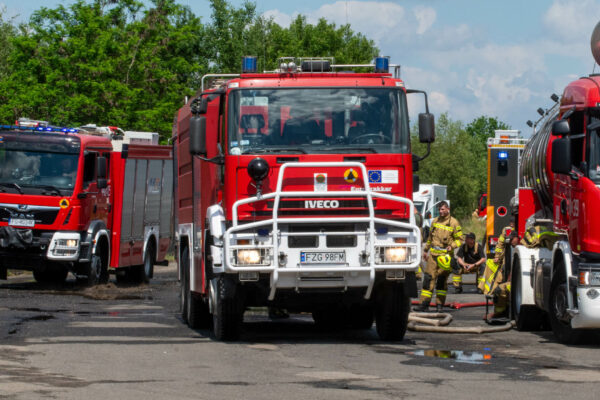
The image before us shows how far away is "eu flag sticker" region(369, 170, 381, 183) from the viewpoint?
42.3ft

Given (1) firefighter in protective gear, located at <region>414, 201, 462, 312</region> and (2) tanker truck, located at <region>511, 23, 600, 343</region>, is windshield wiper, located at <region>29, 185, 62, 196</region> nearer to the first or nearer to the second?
(1) firefighter in protective gear, located at <region>414, 201, 462, 312</region>

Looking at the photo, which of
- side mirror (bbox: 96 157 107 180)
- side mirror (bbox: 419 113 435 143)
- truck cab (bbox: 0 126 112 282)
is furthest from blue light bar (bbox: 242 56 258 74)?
side mirror (bbox: 96 157 107 180)

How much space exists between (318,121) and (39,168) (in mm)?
10085

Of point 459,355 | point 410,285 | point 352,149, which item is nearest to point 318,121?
point 352,149

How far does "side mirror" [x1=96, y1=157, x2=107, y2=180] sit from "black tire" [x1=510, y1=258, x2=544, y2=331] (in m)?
9.22

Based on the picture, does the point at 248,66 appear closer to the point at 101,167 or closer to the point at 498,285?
the point at 498,285

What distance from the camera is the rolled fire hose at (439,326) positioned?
48.0 feet

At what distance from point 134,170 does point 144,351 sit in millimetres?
12871

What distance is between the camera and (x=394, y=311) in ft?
43.9

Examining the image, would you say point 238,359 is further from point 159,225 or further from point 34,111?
point 34,111

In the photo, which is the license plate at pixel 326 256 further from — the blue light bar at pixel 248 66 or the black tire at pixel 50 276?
the black tire at pixel 50 276

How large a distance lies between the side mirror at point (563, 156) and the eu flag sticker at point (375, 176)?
1.89 meters

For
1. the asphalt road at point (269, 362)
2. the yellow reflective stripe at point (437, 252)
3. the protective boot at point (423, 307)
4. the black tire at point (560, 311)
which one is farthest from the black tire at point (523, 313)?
the yellow reflective stripe at point (437, 252)

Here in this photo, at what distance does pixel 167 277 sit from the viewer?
2952 centimetres
